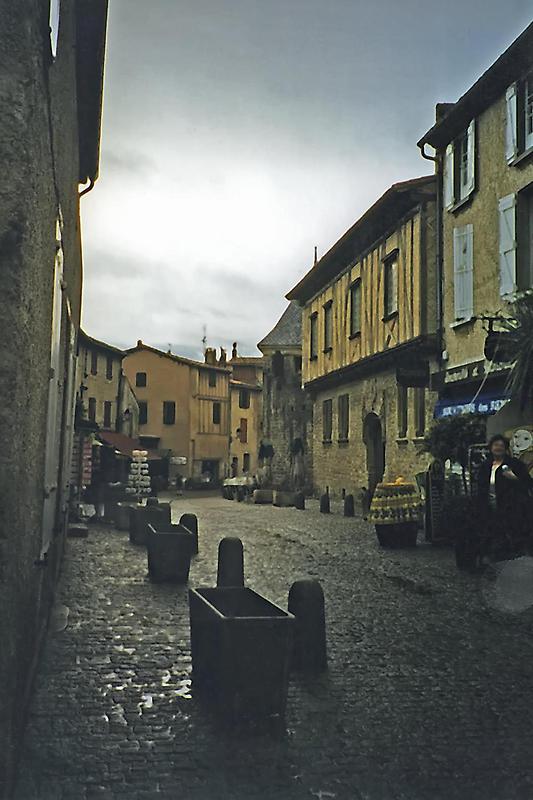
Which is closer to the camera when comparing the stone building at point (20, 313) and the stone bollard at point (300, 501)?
the stone building at point (20, 313)

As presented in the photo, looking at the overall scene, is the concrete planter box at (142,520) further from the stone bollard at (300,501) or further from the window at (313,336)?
the window at (313,336)

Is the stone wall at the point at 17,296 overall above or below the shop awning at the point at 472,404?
below

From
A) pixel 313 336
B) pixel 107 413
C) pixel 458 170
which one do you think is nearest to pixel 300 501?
pixel 313 336

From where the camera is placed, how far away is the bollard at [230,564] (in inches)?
343

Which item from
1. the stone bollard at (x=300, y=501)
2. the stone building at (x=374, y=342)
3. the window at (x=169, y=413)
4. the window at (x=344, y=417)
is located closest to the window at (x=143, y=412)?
the window at (x=169, y=413)

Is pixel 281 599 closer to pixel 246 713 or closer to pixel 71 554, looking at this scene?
pixel 246 713

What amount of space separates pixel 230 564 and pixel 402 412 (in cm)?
1305

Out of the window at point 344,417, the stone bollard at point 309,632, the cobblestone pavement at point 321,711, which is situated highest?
the window at point 344,417

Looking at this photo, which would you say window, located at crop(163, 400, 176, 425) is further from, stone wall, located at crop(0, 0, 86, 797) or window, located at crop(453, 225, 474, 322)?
stone wall, located at crop(0, 0, 86, 797)

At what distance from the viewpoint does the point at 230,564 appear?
9086mm

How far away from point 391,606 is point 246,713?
14.0 feet

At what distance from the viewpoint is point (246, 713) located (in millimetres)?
4680

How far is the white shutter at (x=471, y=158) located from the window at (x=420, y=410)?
4.99m

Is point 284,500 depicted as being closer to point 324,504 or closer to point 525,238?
point 324,504
